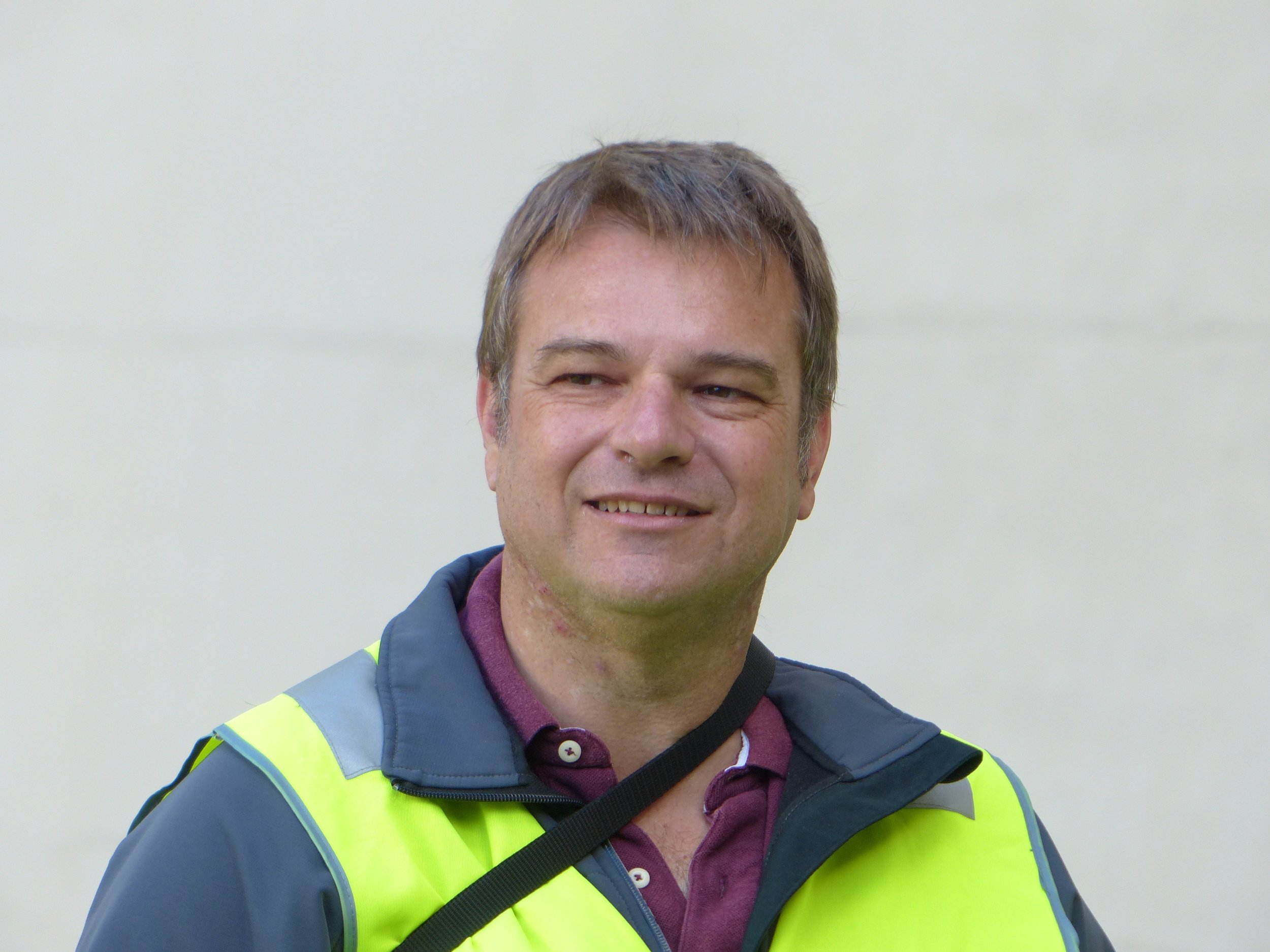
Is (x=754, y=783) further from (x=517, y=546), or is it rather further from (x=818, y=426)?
(x=818, y=426)

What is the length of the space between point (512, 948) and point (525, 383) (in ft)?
2.51

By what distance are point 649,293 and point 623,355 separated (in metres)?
0.09

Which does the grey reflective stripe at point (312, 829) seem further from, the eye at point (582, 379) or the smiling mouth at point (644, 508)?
the eye at point (582, 379)

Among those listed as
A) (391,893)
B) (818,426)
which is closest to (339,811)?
(391,893)

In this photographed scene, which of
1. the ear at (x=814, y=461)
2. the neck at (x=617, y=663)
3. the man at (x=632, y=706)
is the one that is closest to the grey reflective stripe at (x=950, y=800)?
the man at (x=632, y=706)

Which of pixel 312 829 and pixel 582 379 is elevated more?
pixel 582 379

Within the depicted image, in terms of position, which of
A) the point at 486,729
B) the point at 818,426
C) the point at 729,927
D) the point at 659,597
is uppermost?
the point at 818,426

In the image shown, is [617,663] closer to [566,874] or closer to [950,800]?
[566,874]

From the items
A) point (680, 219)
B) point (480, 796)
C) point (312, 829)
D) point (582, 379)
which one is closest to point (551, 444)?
point (582, 379)

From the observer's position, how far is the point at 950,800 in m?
1.77

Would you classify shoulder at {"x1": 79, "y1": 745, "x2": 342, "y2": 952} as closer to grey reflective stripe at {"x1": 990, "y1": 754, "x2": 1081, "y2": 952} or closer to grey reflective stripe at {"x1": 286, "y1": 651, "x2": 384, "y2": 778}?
grey reflective stripe at {"x1": 286, "y1": 651, "x2": 384, "y2": 778}

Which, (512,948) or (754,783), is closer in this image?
(512,948)

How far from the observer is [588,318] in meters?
1.67

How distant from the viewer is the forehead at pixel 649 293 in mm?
1649
